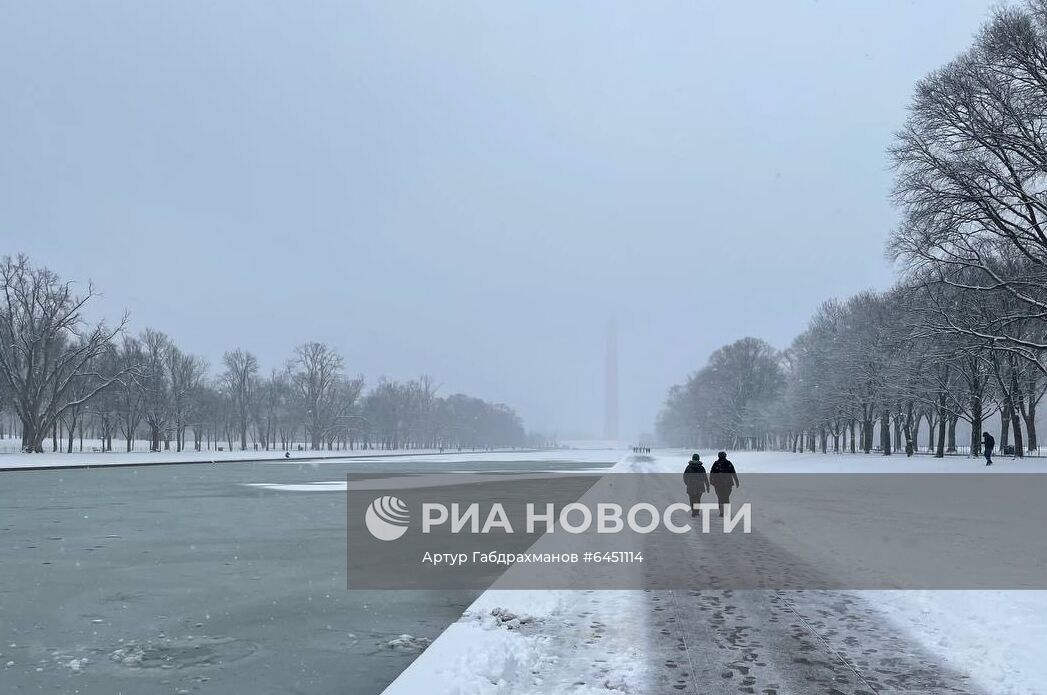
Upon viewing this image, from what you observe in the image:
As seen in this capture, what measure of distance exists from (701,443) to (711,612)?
148 metres

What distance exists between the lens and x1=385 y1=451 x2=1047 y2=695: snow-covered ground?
21.0ft

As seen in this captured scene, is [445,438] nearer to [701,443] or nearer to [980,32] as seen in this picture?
[701,443]

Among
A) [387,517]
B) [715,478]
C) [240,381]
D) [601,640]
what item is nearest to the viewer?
[601,640]

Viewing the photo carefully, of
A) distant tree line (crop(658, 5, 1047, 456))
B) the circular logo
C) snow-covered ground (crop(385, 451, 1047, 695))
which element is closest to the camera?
snow-covered ground (crop(385, 451, 1047, 695))

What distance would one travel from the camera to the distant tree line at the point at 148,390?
6425cm

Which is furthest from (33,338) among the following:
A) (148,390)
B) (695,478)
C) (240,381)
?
(695,478)

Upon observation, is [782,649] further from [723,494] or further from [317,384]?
[317,384]

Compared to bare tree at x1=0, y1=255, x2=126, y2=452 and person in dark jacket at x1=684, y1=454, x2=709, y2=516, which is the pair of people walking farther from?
bare tree at x1=0, y1=255, x2=126, y2=452

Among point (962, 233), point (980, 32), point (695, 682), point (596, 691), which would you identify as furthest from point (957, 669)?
point (980, 32)

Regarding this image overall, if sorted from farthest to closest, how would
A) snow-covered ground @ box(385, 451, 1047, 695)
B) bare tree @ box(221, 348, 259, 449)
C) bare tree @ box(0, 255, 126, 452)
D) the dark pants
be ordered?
bare tree @ box(221, 348, 259, 449)
bare tree @ box(0, 255, 126, 452)
the dark pants
snow-covered ground @ box(385, 451, 1047, 695)

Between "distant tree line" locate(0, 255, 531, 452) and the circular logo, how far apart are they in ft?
163

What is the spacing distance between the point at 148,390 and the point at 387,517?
62943 mm

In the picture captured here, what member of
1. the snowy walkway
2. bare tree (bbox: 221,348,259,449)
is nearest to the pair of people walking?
the snowy walkway

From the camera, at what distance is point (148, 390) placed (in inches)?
2908
